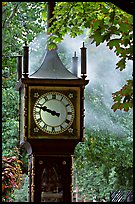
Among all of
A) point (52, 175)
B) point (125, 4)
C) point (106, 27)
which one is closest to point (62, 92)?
point (52, 175)

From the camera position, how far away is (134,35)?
7.29 ft

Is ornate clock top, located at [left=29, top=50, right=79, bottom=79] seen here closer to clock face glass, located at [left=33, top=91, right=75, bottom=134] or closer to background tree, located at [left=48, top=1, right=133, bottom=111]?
clock face glass, located at [left=33, top=91, right=75, bottom=134]

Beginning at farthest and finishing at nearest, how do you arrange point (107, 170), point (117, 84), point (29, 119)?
point (107, 170), point (117, 84), point (29, 119)

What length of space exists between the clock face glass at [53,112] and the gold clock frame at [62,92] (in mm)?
17

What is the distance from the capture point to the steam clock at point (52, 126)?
3627 millimetres

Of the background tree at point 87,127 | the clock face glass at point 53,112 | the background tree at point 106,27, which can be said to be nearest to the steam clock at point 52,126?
the clock face glass at point 53,112

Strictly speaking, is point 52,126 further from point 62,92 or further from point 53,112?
point 62,92

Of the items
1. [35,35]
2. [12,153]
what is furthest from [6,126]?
[35,35]

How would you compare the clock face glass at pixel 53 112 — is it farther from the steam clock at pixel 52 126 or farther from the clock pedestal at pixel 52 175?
the clock pedestal at pixel 52 175

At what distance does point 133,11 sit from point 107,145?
15.0ft

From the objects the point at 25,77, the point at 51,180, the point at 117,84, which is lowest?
the point at 51,180

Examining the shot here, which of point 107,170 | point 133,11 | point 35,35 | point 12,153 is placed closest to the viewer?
point 133,11

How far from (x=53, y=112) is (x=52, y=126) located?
0.08 metres

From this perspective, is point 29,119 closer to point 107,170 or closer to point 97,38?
point 97,38
